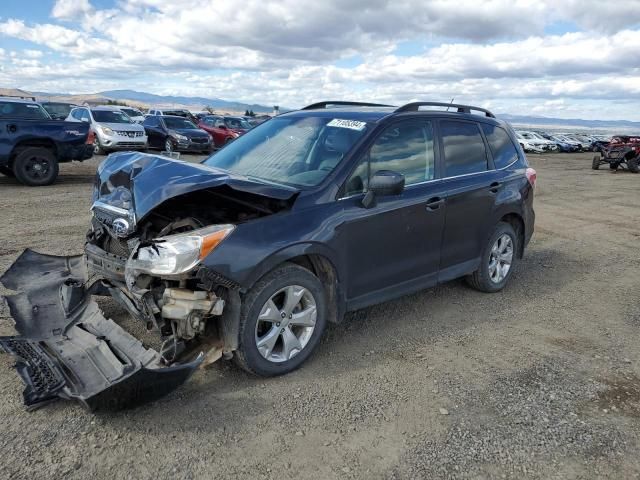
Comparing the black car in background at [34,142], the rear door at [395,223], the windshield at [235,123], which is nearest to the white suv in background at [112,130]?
the black car in background at [34,142]

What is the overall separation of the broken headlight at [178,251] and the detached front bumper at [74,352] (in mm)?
516

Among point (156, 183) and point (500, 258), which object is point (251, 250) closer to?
point (156, 183)

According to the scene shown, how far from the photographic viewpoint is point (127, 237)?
357 centimetres

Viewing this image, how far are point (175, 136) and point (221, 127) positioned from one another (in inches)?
167

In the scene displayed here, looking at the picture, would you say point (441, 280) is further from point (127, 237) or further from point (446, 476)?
point (127, 237)

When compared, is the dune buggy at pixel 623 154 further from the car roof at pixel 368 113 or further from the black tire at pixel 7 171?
the black tire at pixel 7 171

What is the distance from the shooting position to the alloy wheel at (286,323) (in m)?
3.51

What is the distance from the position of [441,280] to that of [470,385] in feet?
4.16

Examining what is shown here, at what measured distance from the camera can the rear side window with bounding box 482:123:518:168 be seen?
548cm

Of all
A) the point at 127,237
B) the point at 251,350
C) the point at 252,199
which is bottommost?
the point at 251,350

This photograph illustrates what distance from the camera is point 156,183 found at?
11.2 ft

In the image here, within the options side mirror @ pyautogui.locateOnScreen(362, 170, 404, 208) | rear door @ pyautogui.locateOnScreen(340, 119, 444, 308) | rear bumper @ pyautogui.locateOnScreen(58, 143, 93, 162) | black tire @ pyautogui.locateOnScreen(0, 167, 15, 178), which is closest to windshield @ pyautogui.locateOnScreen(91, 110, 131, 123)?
black tire @ pyautogui.locateOnScreen(0, 167, 15, 178)

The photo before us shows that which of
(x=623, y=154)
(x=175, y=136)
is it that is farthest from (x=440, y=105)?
(x=623, y=154)

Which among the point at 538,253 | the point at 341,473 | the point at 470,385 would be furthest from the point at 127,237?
the point at 538,253
